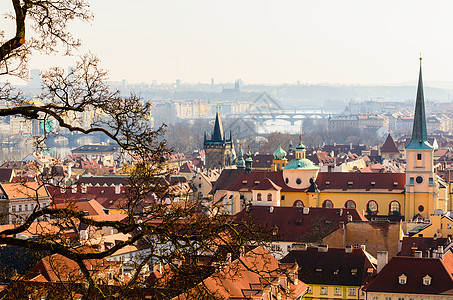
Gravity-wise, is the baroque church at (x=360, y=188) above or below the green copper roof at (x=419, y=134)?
below

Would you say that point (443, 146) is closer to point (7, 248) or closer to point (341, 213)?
point (341, 213)

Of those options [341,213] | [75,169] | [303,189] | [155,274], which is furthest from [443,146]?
[155,274]

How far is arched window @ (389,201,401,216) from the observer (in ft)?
242

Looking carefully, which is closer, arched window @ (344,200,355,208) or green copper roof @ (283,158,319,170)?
arched window @ (344,200,355,208)

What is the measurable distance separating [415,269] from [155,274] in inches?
506

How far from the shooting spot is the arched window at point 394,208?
7375 cm

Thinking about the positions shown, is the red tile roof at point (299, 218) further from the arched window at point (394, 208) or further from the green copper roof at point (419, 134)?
the green copper roof at point (419, 134)

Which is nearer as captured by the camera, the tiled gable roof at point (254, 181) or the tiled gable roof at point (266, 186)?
the tiled gable roof at point (266, 186)

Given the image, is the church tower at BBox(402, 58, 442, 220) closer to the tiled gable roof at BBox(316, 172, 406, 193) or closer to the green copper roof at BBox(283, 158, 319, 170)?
the tiled gable roof at BBox(316, 172, 406, 193)

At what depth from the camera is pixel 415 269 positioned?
40.7 meters

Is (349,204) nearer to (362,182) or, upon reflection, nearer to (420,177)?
(362,182)

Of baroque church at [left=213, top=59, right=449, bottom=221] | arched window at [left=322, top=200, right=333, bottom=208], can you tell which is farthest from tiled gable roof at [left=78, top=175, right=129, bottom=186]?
arched window at [left=322, top=200, right=333, bottom=208]

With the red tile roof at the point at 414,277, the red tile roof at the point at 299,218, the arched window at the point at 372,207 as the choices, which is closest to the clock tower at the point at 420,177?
the arched window at the point at 372,207

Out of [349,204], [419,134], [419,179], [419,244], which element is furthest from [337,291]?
[419,134]
